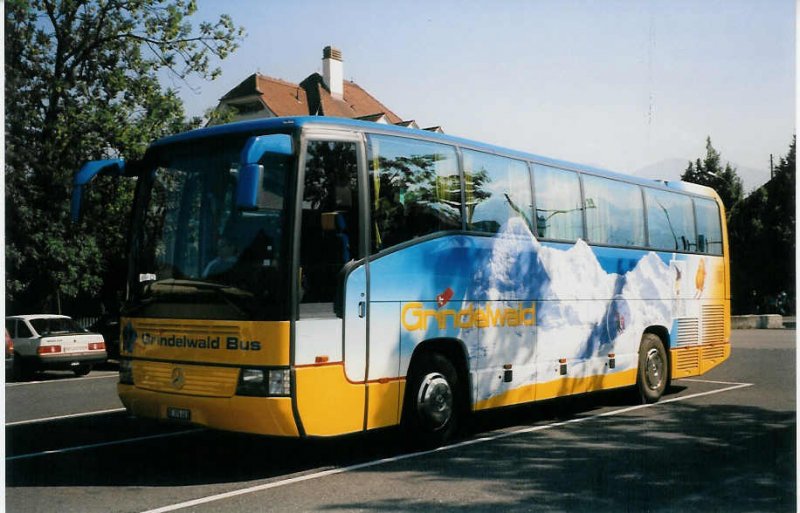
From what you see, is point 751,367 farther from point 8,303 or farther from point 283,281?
point 8,303

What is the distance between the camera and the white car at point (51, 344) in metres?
20.0

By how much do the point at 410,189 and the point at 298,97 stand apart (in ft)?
136

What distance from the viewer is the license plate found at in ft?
26.6

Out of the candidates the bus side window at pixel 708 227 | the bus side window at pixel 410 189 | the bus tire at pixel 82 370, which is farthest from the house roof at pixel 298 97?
the bus side window at pixel 410 189

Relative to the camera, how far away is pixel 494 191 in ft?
33.8

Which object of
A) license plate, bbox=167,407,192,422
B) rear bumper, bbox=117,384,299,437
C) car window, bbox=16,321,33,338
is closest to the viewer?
rear bumper, bbox=117,384,299,437

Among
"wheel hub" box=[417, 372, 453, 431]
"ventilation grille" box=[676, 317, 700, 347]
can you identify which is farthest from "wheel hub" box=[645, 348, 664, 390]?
"wheel hub" box=[417, 372, 453, 431]

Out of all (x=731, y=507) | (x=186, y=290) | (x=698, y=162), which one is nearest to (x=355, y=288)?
(x=186, y=290)

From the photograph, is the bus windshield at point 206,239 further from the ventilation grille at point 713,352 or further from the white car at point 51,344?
the white car at point 51,344

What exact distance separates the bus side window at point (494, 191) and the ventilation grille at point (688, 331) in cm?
462

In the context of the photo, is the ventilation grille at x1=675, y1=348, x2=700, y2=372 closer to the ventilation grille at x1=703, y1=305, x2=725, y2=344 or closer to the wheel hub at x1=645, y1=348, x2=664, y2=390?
the ventilation grille at x1=703, y1=305, x2=725, y2=344

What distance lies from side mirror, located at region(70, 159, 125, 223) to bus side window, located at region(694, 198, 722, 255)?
31.4 feet

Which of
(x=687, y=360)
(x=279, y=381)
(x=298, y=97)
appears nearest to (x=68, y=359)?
(x=687, y=360)

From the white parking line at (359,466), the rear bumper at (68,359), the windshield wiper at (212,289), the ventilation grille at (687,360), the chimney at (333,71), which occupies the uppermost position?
the chimney at (333,71)
